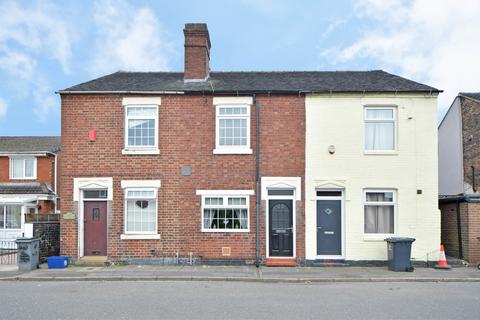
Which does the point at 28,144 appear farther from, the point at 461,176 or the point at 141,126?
the point at 461,176

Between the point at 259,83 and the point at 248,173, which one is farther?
the point at 259,83

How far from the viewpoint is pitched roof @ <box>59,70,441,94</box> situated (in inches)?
648

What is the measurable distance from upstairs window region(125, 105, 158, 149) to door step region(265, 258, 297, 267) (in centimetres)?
568

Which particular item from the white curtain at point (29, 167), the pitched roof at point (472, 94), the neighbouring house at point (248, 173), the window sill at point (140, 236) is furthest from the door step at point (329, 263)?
the white curtain at point (29, 167)

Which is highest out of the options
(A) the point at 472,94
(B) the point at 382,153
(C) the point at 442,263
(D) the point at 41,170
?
(A) the point at 472,94

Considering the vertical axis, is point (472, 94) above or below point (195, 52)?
below

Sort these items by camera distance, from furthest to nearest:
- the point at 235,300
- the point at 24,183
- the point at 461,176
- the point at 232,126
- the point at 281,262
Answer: the point at 24,183
the point at 461,176
the point at 232,126
the point at 281,262
the point at 235,300

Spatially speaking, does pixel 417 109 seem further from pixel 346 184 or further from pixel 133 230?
pixel 133 230

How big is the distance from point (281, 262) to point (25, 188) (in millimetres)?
21578

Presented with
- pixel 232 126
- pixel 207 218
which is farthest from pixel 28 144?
pixel 232 126

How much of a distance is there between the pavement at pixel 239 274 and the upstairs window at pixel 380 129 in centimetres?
417

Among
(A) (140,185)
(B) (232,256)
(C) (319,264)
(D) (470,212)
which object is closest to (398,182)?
(D) (470,212)

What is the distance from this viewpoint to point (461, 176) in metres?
24.5

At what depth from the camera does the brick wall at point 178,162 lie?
16.3 m
